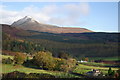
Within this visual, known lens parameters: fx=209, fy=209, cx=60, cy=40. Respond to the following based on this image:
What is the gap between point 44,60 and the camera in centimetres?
930

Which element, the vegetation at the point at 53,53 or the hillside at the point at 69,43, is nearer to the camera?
the vegetation at the point at 53,53

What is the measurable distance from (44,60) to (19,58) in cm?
110

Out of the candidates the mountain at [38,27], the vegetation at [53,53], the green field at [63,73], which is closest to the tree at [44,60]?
the vegetation at [53,53]

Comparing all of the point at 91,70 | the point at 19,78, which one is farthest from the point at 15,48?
the point at 91,70

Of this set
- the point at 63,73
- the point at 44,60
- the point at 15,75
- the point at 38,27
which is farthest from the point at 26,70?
the point at 38,27

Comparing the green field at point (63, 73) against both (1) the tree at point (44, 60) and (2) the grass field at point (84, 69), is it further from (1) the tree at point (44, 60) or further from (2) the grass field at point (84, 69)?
(1) the tree at point (44, 60)

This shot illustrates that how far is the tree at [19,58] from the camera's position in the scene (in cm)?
916

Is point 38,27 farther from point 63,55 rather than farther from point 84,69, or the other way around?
point 84,69

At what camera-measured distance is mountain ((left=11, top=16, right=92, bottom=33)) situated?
9266 mm

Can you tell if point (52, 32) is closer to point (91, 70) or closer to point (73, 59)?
point (73, 59)

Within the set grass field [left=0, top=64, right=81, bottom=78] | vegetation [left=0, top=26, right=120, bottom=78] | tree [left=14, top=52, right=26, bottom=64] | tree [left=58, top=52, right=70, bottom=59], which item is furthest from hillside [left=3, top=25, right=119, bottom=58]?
grass field [left=0, top=64, right=81, bottom=78]

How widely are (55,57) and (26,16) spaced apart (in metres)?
2.24

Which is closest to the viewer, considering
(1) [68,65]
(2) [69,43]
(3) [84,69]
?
(3) [84,69]

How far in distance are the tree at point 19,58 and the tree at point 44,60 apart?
1.73 ft
